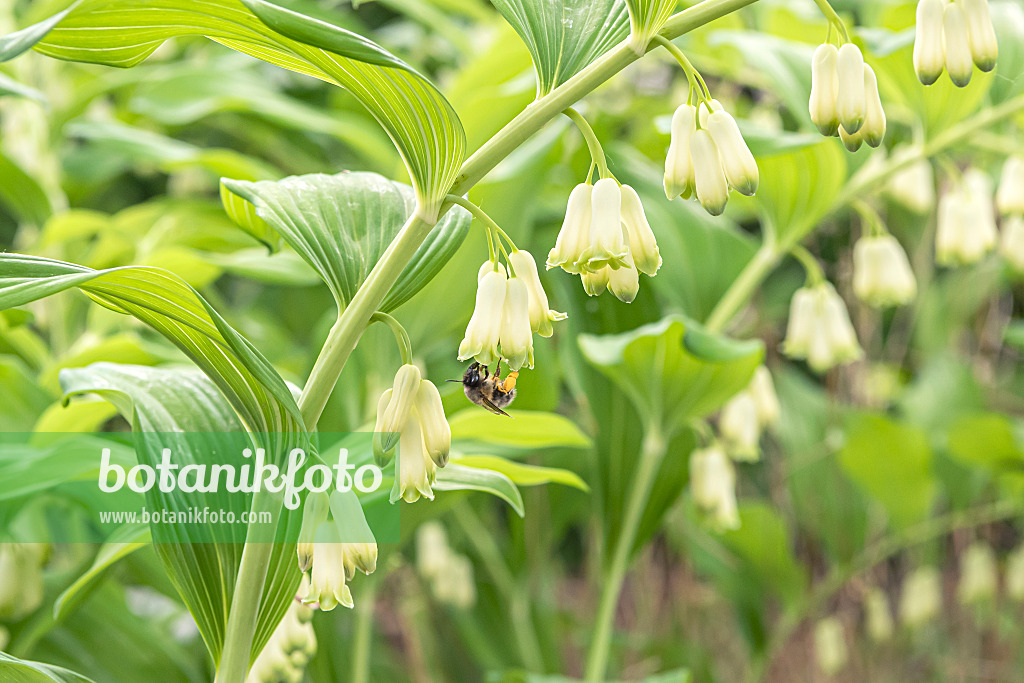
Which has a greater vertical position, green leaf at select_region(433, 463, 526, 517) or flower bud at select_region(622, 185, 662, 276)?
flower bud at select_region(622, 185, 662, 276)

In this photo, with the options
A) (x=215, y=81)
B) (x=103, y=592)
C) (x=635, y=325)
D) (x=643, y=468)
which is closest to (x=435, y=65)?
(x=215, y=81)

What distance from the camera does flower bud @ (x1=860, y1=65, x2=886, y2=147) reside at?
0.54 m

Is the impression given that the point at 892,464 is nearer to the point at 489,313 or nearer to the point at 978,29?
the point at 978,29

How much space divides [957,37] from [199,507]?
0.64 meters

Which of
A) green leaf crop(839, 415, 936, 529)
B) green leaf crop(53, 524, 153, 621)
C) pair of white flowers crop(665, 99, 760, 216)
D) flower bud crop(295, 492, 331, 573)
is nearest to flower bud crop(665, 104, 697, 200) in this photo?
pair of white flowers crop(665, 99, 760, 216)

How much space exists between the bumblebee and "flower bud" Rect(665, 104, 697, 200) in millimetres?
191

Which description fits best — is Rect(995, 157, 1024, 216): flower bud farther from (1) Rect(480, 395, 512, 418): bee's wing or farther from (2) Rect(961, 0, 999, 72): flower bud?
(1) Rect(480, 395, 512, 418): bee's wing

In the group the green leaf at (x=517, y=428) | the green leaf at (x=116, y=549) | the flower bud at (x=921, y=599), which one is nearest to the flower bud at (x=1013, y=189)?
the green leaf at (x=517, y=428)

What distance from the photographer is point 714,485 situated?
3.78 feet

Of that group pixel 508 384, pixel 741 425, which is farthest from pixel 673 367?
pixel 508 384

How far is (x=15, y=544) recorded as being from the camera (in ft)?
2.76

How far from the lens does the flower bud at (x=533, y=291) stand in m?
0.53

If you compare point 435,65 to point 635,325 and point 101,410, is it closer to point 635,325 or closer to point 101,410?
point 635,325

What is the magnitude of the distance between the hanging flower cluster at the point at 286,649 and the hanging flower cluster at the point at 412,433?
26 cm
